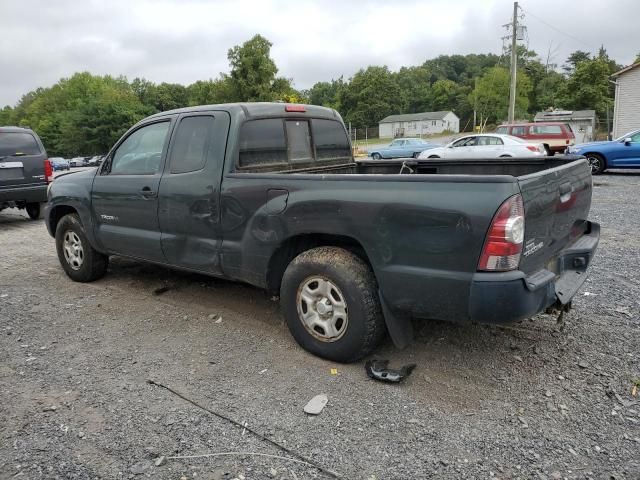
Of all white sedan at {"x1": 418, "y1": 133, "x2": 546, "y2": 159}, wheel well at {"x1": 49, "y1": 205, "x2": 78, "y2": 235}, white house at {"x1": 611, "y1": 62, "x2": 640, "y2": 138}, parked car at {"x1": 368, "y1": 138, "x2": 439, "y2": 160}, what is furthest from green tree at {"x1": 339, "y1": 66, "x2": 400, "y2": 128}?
wheel well at {"x1": 49, "y1": 205, "x2": 78, "y2": 235}

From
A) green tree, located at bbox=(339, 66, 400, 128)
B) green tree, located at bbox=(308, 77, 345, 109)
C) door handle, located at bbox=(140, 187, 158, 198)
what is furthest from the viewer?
green tree, located at bbox=(308, 77, 345, 109)

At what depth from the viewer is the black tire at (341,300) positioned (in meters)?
3.27

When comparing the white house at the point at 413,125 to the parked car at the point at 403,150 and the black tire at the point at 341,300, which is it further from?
the black tire at the point at 341,300

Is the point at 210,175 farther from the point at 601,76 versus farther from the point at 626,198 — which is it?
the point at 601,76

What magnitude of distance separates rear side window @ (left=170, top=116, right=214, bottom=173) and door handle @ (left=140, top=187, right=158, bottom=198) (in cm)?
29

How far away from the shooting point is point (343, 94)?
92.4 metres

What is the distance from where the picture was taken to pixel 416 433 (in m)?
2.76

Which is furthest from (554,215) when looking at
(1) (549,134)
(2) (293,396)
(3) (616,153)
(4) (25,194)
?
(1) (549,134)

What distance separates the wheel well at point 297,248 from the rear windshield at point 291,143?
813mm

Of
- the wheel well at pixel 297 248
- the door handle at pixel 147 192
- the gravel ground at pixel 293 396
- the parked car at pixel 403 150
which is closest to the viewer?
the gravel ground at pixel 293 396

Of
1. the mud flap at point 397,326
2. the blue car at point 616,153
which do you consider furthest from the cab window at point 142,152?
the blue car at point 616,153

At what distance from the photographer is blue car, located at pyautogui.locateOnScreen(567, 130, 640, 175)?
49.1 ft

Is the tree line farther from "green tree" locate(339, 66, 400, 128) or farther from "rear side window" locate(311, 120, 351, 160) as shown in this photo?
"rear side window" locate(311, 120, 351, 160)

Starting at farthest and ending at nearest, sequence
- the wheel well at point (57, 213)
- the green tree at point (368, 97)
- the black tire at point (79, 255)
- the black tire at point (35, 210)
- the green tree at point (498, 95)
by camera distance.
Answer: the green tree at point (368, 97) → the green tree at point (498, 95) → the black tire at point (35, 210) → the wheel well at point (57, 213) → the black tire at point (79, 255)
